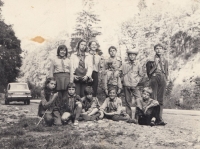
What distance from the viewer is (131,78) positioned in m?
5.69

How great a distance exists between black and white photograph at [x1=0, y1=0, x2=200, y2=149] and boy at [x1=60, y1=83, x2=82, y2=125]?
18 mm

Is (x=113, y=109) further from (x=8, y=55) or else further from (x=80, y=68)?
(x=8, y=55)

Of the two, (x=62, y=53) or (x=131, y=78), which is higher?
(x=62, y=53)

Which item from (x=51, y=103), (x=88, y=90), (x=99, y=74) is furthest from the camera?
(x=99, y=74)

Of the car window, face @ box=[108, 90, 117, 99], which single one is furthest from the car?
face @ box=[108, 90, 117, 99]

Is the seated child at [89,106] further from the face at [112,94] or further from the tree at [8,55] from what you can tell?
the tree at [8,55]

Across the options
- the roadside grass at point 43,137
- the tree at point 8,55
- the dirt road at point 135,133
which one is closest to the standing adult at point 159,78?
the dirt road at point 135,133

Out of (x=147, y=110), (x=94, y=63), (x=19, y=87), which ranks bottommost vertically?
(x=147, y=110)

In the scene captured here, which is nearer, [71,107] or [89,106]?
[71,107]

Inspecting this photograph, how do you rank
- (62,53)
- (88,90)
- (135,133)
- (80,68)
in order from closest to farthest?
(135,133) → (88,90) → (62,53) → (80,68)

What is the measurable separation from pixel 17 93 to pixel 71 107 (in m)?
1.32

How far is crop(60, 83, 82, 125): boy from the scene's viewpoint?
519cm

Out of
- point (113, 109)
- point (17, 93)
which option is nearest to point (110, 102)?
point (113, 109)

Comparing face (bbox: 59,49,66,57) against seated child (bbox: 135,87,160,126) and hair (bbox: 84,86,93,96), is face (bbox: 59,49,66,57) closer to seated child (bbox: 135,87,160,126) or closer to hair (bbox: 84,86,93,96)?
hair (bbox: 84,86,93,96)
